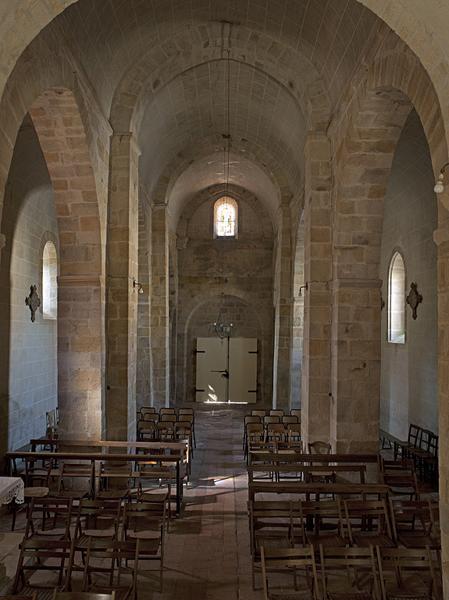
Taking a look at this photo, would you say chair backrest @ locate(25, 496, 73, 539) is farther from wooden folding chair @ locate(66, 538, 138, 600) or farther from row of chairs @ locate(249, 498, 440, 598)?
row of chairs @ locate(249, 498, 440, 598)

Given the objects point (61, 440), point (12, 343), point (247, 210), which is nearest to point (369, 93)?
point (61, 440)

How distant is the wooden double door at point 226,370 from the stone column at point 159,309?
189 inches

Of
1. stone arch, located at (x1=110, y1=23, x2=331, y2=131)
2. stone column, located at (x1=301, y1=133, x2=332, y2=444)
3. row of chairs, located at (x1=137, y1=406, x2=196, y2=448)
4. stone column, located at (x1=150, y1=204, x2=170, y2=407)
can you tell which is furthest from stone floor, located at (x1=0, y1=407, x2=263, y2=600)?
stone arch, located at (x1=110, y1=23, x2=331, y2=131)

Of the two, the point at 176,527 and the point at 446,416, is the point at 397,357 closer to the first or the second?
the point at 176,527

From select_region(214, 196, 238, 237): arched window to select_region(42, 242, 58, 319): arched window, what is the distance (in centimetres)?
935

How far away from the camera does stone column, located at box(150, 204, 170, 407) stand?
17.9 metres

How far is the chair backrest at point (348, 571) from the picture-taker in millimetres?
5055

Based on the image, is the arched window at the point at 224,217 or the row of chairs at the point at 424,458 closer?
the row of chairs at the point at 424,458

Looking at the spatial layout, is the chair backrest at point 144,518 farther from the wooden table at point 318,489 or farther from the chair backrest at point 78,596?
the chair backrest at point 78,596

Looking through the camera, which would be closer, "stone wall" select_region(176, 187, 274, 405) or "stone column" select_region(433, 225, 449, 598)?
"stone column" select_region(433, 225, 449, 598)

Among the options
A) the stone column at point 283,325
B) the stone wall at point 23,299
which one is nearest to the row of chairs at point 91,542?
the stone wall at point 23,299

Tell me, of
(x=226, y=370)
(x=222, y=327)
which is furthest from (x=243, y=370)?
(x=222, y=327)

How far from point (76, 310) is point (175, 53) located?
512 cm

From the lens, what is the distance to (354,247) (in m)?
9.75
